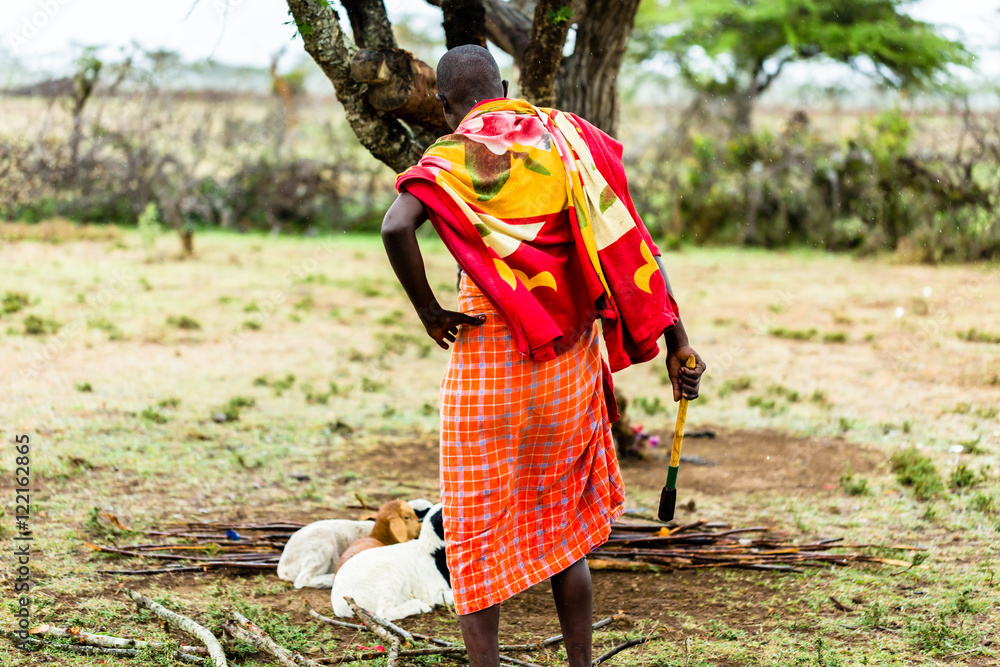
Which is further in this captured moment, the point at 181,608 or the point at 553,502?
the point at 181,608

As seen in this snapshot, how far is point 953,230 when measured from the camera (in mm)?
11766

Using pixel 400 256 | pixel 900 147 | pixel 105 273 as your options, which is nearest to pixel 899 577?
pixel 400 256

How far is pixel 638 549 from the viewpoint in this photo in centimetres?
361

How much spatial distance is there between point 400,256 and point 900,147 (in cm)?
1227

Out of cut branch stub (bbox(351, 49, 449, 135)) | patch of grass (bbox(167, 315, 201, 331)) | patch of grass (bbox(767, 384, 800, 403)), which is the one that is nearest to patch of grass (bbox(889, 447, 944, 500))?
patch of grass (bbox(767, 384, 800, 403))

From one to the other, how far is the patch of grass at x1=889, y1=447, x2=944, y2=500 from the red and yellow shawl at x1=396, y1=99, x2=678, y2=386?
2601 mm

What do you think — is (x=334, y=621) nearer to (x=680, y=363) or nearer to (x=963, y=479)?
(x=680, y=363)

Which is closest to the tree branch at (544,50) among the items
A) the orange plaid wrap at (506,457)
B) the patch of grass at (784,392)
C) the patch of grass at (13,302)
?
the orange plaid wrap at (506,457)

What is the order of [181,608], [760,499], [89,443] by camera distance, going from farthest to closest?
[89,443] → [760,499] → [181,608]

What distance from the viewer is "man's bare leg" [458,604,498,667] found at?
7.25 ft

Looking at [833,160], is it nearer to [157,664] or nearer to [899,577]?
[899,577]

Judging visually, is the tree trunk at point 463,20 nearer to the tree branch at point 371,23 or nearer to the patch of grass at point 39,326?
the tree branch at point 371,23

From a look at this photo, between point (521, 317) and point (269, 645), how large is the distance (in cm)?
140

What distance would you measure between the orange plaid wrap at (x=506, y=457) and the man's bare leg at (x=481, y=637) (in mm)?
33
